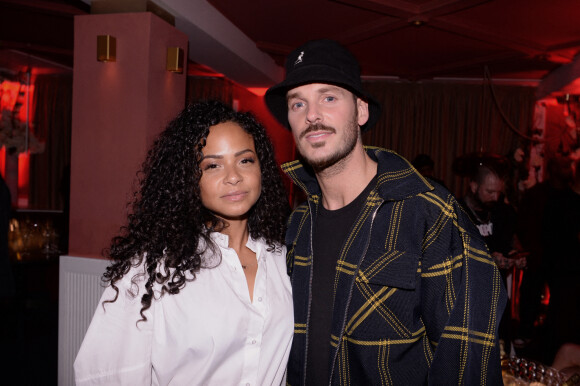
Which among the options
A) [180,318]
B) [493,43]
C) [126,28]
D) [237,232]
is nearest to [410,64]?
[493,43]

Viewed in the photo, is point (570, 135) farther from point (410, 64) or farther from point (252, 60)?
point (252, 60)

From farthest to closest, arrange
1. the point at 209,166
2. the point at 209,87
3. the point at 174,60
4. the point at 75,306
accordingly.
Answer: the point at 209,87 < the point at 174,60 < the point at 75,306 < the point at 209,166

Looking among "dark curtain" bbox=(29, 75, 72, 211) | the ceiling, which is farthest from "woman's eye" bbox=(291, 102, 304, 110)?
"dark curtain" bbox=(29, 75, 72, 211)

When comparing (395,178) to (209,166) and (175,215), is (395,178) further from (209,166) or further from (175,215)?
(175,215)

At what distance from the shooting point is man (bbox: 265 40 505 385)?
4.70ft

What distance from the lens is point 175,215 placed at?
68.1 inches

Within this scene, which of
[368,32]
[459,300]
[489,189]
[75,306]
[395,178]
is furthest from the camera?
[368,32]

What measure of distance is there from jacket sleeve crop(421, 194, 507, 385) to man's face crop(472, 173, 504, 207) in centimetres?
275

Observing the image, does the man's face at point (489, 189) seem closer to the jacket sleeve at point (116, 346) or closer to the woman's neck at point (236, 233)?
the woman's neck at point (236, 233)

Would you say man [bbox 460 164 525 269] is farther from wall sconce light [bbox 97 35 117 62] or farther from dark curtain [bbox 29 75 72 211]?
dark curtain [bbox 29 75 72 211]

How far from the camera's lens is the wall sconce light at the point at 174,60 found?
12.4 feet

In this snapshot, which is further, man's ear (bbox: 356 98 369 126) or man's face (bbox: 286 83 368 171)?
man's ear (bbox: 356 98 369 126)

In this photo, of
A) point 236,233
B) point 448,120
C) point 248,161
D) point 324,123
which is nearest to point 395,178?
point 324,123

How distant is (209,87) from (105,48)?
4942 mm
